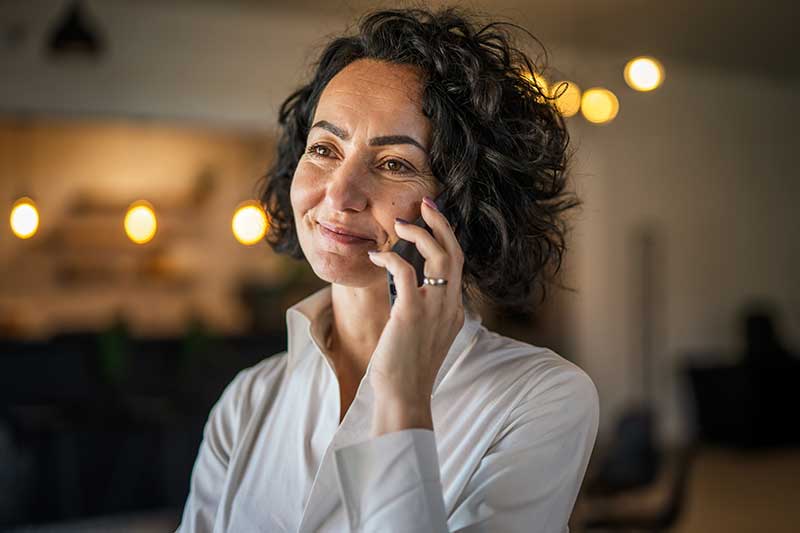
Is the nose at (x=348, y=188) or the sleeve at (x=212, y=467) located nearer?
the nose at (x=348, y=188)

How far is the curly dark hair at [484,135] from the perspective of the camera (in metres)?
1.33

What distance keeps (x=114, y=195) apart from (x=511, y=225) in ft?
25.5

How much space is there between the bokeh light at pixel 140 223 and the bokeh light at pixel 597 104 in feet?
7.95

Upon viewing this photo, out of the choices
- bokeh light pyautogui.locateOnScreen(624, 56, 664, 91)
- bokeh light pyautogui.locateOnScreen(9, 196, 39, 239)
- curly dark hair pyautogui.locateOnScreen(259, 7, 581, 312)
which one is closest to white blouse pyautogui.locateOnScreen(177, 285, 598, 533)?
curly dark hair pyautogui.locateOnScreen(259, 7, 581, 312)

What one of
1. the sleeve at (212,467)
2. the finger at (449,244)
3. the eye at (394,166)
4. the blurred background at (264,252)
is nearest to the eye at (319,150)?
the eye at (394,166)

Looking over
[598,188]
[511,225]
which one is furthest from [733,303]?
[511,225]

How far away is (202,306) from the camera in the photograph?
350 inches

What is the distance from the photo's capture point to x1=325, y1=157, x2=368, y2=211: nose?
4.14 ft

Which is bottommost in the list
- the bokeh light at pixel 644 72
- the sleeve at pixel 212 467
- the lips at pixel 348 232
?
the sleeve at pixel 212 467

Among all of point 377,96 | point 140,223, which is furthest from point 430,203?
point 140,223

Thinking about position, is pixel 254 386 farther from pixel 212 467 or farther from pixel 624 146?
pixel 624 146

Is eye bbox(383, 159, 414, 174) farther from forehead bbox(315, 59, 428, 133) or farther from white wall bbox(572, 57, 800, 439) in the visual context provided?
white wall bbox(572, 57, 800, 439)

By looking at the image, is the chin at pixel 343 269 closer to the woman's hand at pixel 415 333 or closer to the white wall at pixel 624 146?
the woman's hand at pixel 415 333

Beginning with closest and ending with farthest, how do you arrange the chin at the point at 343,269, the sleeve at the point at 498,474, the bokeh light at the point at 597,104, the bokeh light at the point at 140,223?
the sleeve at the point at 498,474 < the chin at the point at 343,269 < the bokeh light at the point at 140,223 < the bokeh light at the point at 597,104
